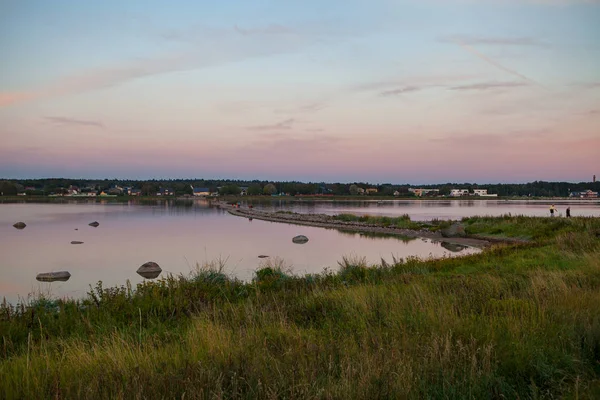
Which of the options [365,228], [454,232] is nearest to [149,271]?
[454,232]

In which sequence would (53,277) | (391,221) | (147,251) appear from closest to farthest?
(53,277) → (147,251) → (391,221)

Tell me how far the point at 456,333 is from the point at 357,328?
1497 millimetres

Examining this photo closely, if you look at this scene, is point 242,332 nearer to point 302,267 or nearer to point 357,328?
point 357,328

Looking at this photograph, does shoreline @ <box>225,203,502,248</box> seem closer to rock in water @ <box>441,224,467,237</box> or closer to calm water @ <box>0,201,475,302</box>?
rock in water @ <box>441,224,467,237</box>

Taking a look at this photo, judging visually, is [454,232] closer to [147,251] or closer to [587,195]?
[147,251]

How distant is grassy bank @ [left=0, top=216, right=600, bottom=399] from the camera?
478cm

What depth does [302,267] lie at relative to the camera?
23047mm

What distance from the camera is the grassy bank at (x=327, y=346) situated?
4781mm

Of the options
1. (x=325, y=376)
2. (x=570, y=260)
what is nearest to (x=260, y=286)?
(x=325, y=376)

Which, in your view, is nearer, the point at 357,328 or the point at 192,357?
the point at 192,357

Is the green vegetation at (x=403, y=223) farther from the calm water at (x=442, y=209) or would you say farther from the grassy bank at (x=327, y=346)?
the grassy bank at (x=327, y=346)

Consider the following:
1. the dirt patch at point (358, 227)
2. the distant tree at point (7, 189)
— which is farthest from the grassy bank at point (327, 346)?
the distant tree at point (7, 189)

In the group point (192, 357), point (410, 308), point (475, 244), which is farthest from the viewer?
point (475, 244)

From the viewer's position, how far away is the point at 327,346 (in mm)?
5906
